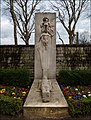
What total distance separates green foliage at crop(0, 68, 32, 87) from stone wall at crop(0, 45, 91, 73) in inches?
119

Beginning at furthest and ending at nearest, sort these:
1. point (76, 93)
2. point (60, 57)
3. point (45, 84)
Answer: point (60, 57), point (76, 93), point (45, 84)

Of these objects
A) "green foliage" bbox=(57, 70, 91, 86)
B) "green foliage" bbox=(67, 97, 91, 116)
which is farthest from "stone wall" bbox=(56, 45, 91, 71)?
"green foliage" bbox=(67, 97, 91, 116)

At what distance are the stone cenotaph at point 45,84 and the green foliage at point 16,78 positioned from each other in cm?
180

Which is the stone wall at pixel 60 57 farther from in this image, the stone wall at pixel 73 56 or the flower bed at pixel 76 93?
the flower bed at pixel 76 93

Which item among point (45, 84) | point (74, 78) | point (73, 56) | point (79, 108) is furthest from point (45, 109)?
point (73, 56)

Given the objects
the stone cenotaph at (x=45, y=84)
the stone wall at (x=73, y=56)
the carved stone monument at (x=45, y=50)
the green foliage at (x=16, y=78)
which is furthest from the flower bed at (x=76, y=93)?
the stone wall at (x=73, y=56)

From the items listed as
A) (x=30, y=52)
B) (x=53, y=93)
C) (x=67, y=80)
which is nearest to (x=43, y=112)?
(x=53, y=93)

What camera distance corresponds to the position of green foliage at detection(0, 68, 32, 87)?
29.0ft

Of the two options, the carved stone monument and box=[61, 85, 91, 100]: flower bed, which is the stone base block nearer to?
the carved stone monument

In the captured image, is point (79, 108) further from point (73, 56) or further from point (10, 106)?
point (73, 56)

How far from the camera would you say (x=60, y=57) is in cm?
1224

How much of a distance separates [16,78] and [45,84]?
137 inches

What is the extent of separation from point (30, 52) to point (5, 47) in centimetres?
156

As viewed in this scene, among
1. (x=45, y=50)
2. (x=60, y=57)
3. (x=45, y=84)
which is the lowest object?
(x=45, y=84)
